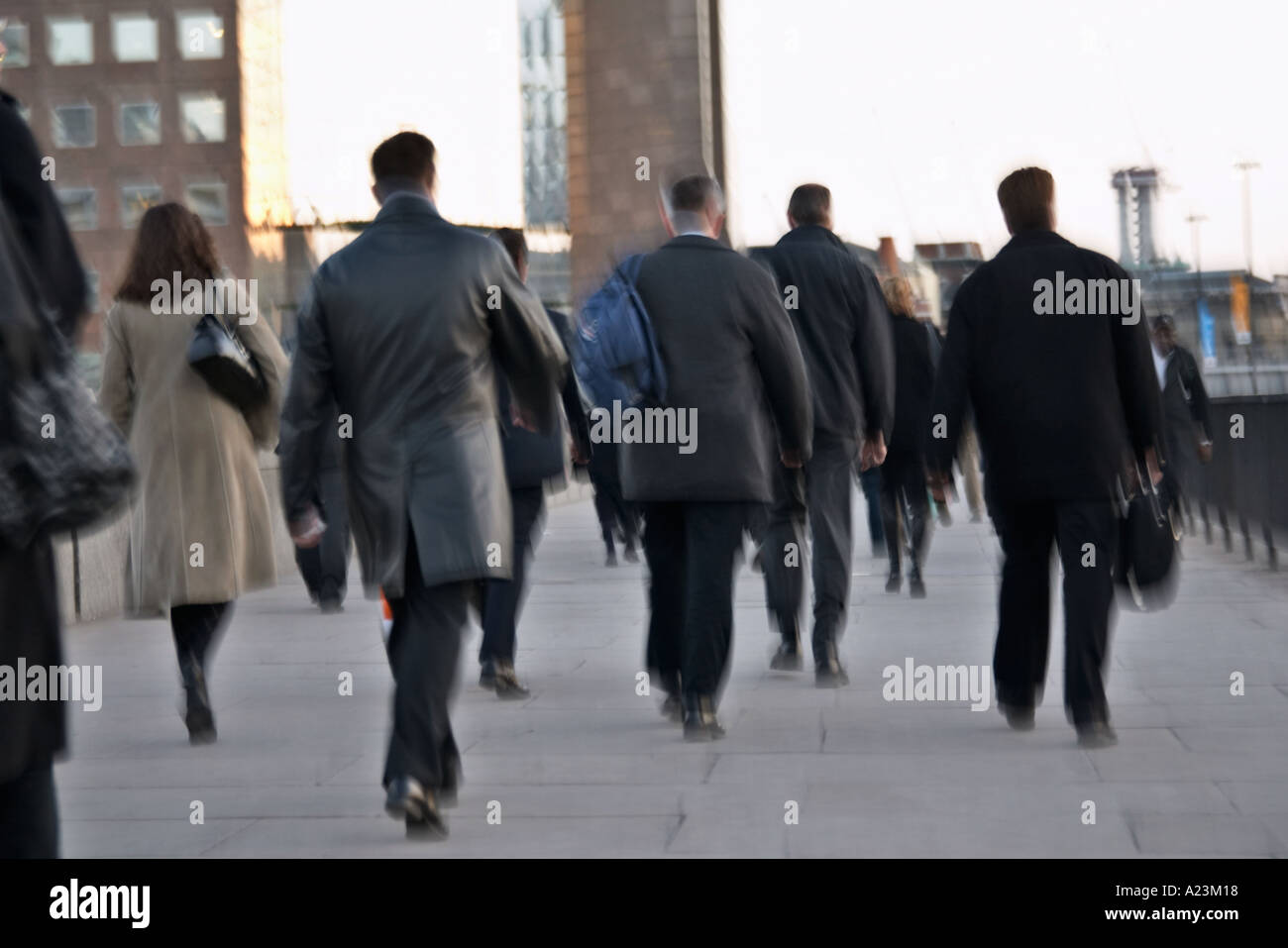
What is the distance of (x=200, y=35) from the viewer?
2319 inches

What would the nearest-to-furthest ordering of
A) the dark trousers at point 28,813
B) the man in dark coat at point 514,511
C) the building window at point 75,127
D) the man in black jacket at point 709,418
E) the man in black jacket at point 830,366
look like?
the dark trousers at point 28,813 < the man in black jacket at point 709,418 < the man in dark coat at point 514,511 < the man in black jacket at point 830,366 < the building window at point 75,127

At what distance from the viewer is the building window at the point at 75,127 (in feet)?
201

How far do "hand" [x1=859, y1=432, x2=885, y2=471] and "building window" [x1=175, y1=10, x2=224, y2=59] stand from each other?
53.2 metres

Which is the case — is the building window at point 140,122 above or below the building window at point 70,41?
below

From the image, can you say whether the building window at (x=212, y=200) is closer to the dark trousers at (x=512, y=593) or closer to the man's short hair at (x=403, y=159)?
the dark trousers at (x=512, y=593)

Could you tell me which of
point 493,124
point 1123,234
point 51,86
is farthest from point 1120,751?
point 1123,234

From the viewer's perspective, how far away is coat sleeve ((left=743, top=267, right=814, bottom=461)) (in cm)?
680

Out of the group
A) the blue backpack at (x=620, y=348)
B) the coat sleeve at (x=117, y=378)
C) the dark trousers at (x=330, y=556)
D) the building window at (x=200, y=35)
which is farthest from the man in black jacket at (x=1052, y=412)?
the building window at (x=200, y=35)

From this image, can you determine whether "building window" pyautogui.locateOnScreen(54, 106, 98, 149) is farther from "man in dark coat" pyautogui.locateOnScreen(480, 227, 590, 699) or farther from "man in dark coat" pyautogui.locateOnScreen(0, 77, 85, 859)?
"man in dark coat" pyautogui.locateOnScreen(0, 77, 85, 859)

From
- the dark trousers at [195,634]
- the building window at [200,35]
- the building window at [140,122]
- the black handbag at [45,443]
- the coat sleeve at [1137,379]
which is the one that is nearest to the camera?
the black handbag at [45,443]

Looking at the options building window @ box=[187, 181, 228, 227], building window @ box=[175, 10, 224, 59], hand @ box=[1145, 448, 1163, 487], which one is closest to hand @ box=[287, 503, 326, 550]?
hand @ box=[1145, 448, 1163, 487]

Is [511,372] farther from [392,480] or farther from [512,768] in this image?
[512,768]

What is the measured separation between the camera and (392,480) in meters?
5.13

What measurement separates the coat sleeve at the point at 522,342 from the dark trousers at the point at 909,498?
6.01 m
